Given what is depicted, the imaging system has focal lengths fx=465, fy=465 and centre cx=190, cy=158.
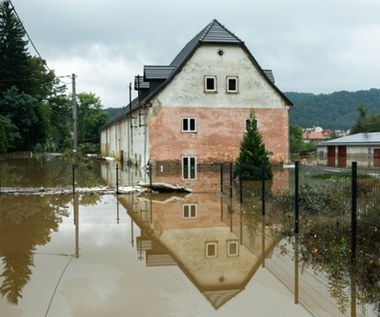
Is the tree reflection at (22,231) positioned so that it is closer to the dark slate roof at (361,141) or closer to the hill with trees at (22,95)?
the hill with trees at (22,95)

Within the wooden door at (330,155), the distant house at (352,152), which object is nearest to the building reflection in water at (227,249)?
the distant house at (352,152)

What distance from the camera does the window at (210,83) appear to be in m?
31.9

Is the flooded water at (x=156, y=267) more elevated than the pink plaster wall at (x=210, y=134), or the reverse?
the pink plaster wall at (x=210, y=134)

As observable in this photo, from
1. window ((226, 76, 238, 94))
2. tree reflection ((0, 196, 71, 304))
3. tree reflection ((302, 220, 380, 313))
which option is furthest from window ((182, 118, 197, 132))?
tree reflection ((302, 220, 380, 313))

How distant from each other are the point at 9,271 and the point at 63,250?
5.56 ft

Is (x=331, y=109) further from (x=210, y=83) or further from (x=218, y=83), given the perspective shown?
(x=210, y=83)

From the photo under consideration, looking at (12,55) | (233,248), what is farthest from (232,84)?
(12,55)

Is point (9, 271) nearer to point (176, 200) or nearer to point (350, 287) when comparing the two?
point (350, 287)

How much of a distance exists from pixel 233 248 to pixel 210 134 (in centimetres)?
2311

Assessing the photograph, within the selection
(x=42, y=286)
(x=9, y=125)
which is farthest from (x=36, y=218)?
(x=9, y=125)

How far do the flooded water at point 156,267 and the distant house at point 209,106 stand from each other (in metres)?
17.6

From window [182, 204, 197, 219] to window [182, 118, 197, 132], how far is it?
54.8 feet

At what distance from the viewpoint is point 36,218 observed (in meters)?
13.2

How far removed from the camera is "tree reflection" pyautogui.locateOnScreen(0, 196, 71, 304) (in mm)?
7414
